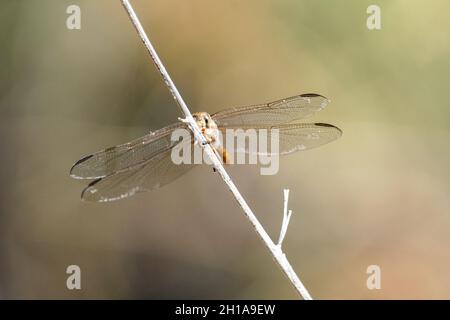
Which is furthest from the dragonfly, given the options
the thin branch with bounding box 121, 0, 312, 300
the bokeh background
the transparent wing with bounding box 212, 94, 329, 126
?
the bokeh background

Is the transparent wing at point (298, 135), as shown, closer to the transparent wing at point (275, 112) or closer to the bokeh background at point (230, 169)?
the transparent wing at point (275, 112)

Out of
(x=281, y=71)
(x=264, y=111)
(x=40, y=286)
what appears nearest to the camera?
(x=264, y=111)

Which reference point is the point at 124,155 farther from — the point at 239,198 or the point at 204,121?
the point at 239,198

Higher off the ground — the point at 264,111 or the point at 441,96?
the point at 441,96

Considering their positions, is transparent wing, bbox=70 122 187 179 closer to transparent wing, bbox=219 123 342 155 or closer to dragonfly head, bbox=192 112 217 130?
dragonfly head, bbox=192 112 217 130

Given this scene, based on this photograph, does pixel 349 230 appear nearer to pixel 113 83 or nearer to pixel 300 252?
pixel 300 252

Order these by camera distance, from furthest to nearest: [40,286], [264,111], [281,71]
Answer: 1. [281,71]
2. [40,286]
3. [264,111]

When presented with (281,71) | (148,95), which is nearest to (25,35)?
(148,95)
